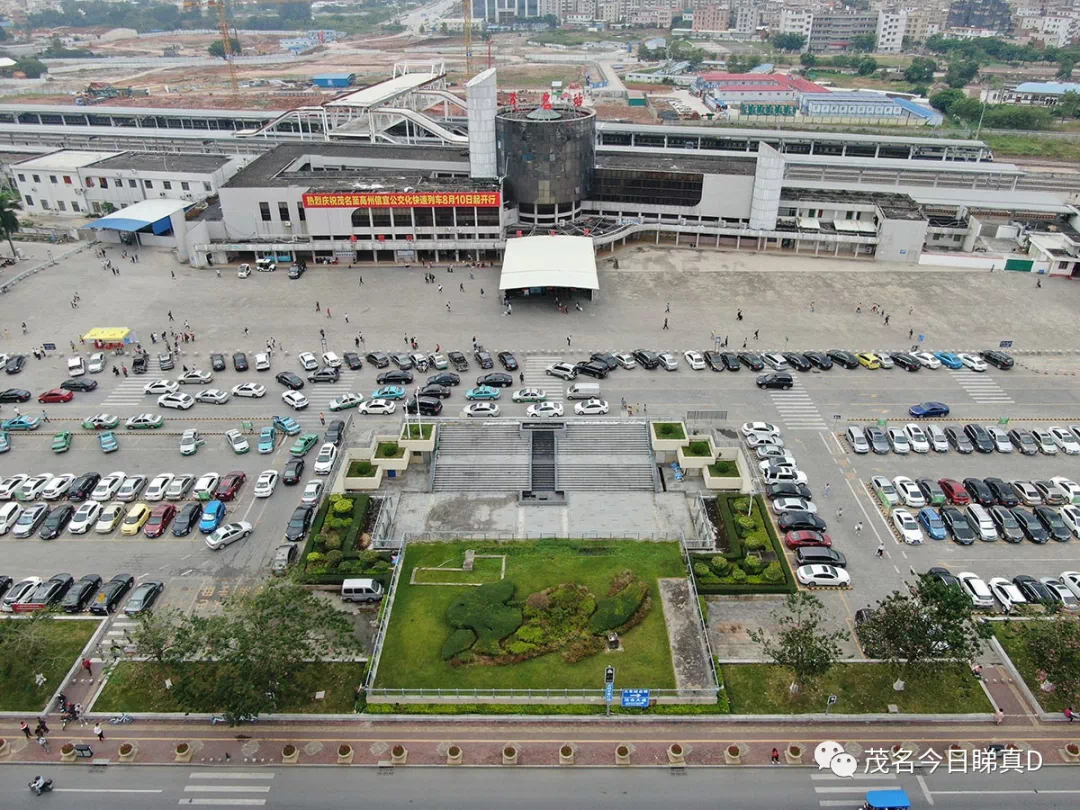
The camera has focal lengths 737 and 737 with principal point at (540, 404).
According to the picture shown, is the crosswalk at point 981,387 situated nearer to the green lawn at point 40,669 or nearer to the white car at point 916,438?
the white car at point 916,438

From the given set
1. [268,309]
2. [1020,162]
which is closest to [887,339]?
[268,309]

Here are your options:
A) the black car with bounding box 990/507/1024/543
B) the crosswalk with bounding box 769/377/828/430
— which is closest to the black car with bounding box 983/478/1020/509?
the black car with bounding box 990/507/1024/543

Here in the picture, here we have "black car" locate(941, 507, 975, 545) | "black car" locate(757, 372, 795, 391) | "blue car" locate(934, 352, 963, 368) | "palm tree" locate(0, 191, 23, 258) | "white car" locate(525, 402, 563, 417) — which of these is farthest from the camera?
"palm tree" locate(0, 191, 23, 258)

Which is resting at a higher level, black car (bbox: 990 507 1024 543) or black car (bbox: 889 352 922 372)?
black car (bbox: 889 352 922 372)

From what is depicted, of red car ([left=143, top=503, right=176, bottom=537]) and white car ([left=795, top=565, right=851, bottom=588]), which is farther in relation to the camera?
red car ([left=143, top=503, right=176, bottom=537])

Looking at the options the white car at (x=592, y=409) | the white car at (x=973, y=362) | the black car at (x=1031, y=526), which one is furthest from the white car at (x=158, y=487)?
the white car at (x=973, y=362)

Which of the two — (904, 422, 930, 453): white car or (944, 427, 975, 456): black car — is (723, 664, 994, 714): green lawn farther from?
(944, 427, 975, 456): black car

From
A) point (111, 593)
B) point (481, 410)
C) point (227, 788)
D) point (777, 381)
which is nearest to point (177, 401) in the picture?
point (111, 593)

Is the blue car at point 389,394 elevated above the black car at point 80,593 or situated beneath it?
elevated above
